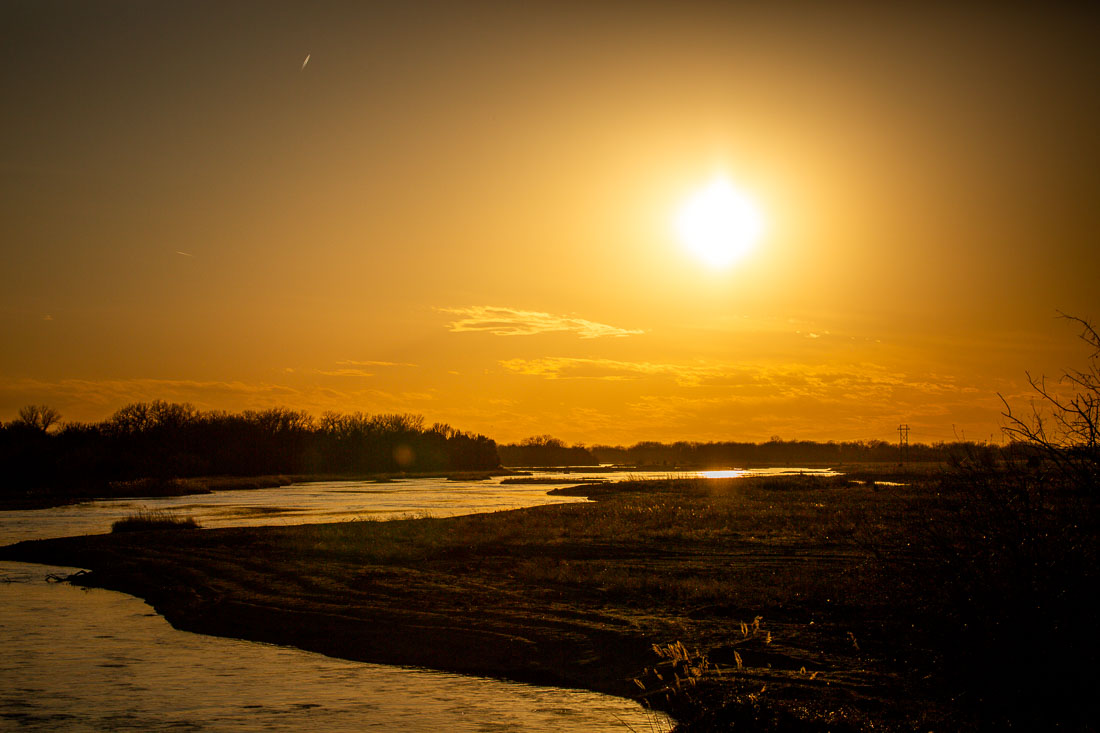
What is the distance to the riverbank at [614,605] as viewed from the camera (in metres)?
10.3

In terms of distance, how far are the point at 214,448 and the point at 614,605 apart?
115m

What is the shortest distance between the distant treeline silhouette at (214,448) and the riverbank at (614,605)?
6770cm

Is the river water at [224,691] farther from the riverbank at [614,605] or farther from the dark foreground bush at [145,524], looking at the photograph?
the dark foreground bush at [145,524]

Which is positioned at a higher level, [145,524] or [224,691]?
[145,524]

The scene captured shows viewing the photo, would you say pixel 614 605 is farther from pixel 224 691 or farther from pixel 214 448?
pixel 214 448

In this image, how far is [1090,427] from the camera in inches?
362

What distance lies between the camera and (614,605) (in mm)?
15961

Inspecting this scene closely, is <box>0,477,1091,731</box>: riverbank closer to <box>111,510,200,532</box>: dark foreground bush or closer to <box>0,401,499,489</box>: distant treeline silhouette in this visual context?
<box>111,510,200,532</box>: dark foreground bush

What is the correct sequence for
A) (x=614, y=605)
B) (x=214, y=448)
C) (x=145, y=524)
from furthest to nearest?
(x=214, y=448)
(x=145, y=524)
(x=614, y=605)

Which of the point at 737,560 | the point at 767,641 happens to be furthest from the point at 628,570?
the point at 767,641

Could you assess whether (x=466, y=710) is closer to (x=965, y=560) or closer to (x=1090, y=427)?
(x=965, y=560)

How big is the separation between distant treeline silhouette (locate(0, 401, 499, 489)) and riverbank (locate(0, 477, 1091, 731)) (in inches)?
2665

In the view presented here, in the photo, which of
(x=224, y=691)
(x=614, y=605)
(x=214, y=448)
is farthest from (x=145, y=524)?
(x=214, y=448)

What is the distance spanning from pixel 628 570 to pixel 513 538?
8.07m
